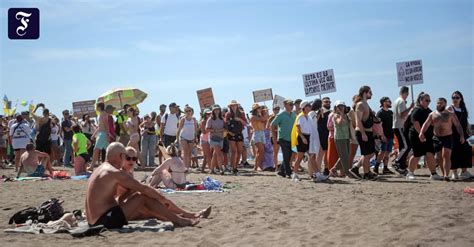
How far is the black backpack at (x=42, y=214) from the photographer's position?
23.4ft

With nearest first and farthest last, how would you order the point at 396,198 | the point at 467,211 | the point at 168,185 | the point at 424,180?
the point at 467,211 < the point at 396,198 < the point at 168,185 < the point at 424,180

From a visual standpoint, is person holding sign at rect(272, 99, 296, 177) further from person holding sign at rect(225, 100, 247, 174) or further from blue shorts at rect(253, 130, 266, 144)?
blue shorts at rect(253, 130, 266, 144)

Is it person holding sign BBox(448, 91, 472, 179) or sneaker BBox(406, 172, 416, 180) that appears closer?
person holding sign BBox(448, 91, 472, 179)

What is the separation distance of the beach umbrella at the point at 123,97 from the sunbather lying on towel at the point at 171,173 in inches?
615

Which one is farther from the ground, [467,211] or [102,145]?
[102,145]

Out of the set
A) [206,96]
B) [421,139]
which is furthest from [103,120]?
[206,96]

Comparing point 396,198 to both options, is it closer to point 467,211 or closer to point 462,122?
point 467,211

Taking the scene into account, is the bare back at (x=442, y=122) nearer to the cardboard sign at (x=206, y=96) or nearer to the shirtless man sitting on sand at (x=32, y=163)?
the shirtless man sitting on sand at (x=32, y=163)

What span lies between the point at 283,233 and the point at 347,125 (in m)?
→ 6.33

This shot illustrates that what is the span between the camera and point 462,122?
12266 mm

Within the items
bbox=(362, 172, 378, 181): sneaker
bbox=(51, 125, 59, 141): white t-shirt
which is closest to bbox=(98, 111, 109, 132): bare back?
bbox=(51, 125, 59, 141): white t-shirt

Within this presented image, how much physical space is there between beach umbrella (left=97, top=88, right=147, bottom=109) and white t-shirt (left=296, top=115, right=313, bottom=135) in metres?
14.6

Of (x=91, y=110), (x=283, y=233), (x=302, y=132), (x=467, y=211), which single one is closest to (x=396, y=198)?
(x=467, y=211)

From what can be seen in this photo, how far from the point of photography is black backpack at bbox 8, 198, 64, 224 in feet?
23.4
